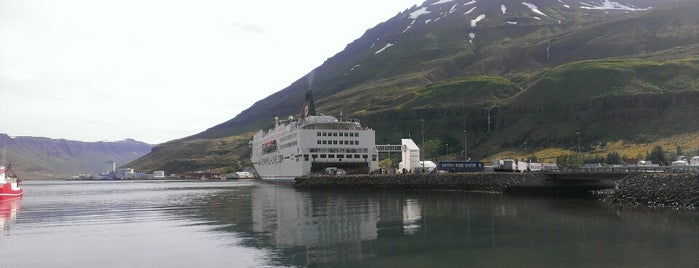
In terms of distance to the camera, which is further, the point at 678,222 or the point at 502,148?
the point at 502,148

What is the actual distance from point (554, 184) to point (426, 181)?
21.6m

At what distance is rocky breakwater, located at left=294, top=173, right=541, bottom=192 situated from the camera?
77.1 m

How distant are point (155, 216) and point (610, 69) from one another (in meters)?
163

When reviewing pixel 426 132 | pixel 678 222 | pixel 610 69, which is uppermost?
pixel 610 69

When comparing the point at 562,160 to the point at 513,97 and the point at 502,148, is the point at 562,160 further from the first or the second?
the point at 513,97

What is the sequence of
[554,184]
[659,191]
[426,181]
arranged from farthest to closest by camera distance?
[426,181]
[554,184]
[659,191]

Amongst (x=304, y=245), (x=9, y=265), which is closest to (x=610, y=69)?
(x=304, y=245)

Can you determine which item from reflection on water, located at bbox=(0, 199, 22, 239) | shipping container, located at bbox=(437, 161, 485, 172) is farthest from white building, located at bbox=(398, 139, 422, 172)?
reflection on water, located at bbox=(0, 199, 22, 239)

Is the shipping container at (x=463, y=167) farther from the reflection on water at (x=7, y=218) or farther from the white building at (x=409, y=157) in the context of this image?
the reflection on water at (x=7, y=218)

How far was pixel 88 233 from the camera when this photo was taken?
4147cm

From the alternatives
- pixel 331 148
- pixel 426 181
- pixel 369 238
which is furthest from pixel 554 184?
pixel 331 148

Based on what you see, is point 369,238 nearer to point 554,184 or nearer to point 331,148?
point 554,184

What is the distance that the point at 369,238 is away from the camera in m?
35.4

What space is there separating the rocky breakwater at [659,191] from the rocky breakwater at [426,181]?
1452cm
